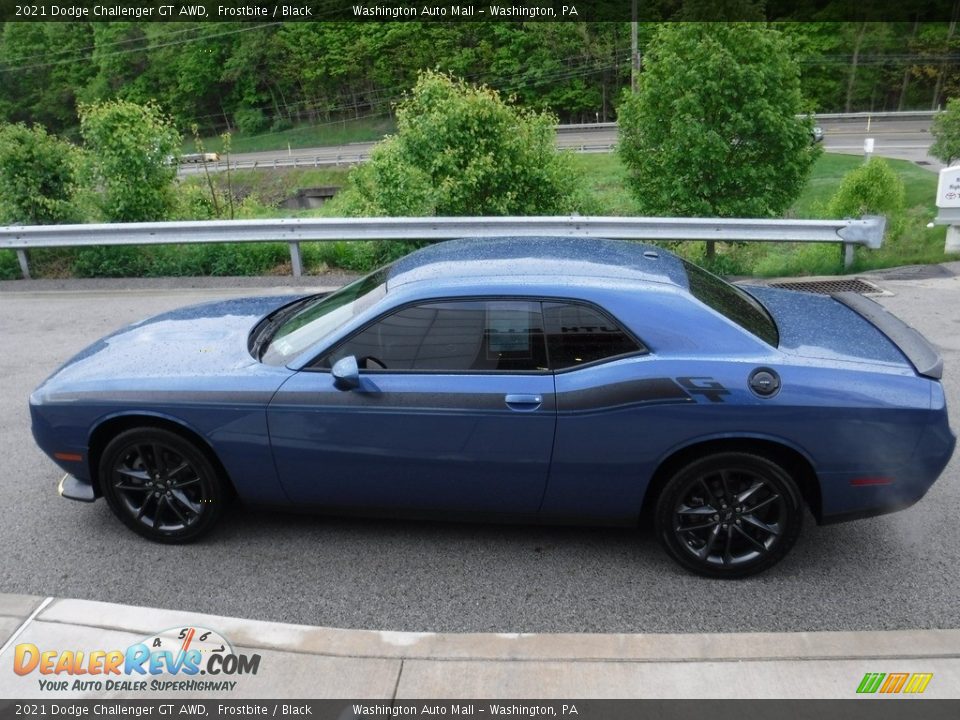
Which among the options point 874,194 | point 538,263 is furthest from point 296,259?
point 874,194

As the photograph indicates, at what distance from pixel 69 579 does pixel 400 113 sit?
8.61m

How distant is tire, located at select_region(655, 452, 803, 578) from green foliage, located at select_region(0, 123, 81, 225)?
10.3 m

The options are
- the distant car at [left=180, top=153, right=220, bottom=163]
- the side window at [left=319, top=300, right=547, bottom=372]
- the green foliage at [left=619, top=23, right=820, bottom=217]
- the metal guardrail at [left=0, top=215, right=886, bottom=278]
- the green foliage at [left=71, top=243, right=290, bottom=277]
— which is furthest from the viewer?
the distant car at [left=180, top=153, right=220, bottom=163]

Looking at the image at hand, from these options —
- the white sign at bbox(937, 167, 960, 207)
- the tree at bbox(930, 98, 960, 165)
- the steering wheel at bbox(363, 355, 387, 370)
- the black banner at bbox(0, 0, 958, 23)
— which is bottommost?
the tree at bbox(930, 98, 960, 165)

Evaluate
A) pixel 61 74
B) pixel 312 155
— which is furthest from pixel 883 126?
pixel 61 74

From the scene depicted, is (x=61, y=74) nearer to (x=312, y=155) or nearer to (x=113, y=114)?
(x=312, y=155)

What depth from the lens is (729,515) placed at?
146 inches

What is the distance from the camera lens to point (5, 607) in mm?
3549

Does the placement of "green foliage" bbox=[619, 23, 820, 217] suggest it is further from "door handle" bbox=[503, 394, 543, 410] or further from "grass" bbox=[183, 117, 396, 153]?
"grass" bbox=[183, 117, 396, 153]

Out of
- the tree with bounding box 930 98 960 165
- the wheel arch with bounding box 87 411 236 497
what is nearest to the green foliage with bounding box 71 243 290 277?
the wheel arch with bounding box 87 411 236 497

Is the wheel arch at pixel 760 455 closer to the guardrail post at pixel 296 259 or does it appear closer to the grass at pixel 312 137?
the guardrail post at pixel 296 259

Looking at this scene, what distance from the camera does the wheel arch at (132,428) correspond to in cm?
397

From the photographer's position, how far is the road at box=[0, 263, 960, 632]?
11.6 feet

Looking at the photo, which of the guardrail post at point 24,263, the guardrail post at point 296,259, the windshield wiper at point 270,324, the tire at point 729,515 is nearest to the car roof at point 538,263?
the windshield wiper at point 270,324
